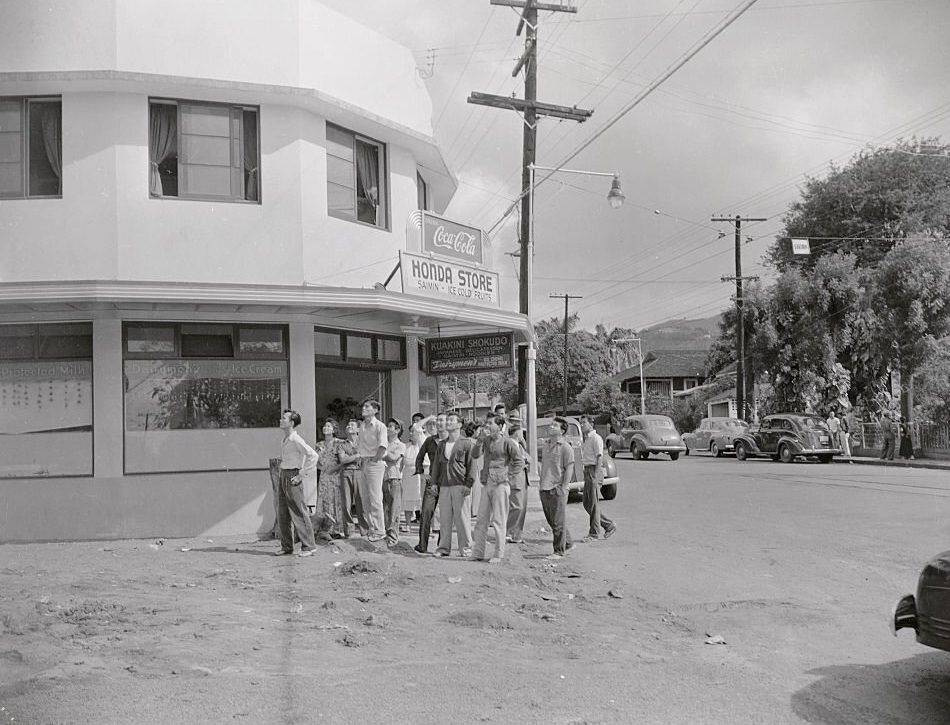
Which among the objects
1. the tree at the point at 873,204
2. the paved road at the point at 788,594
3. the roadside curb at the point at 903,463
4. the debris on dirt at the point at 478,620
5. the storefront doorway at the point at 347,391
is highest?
the tree at the point at 873,204

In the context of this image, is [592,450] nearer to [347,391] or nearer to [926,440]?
[347,391]

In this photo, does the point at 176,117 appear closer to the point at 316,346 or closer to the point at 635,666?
the point at 316,346

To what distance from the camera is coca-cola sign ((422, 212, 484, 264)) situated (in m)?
14.9

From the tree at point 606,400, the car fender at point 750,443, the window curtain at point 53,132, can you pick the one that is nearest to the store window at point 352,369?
the window curtain at point 53,132

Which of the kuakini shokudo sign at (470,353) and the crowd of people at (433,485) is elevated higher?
the kuakini shokudo sign at (470,353)

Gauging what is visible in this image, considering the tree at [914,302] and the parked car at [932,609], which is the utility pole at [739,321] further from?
the parked car at [932,609]

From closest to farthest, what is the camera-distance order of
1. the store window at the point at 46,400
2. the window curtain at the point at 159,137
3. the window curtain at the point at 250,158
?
the store window at the point at 46,400
the window curtain at the point at 159,137
the window curtain at the point at 250,158

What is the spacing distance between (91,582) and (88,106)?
7167 mm

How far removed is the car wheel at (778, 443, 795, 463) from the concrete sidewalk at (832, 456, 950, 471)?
1.98 m

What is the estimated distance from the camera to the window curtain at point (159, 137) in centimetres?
1313

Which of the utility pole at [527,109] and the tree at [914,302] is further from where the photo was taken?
the tree at [914,302]

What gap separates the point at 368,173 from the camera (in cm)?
1530

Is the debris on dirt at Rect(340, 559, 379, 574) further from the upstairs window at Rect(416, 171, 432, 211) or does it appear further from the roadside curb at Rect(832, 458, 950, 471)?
the roadside curb at Rect(832, 458, 950, 471)

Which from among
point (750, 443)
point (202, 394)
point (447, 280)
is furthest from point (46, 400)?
point (750, 443)
